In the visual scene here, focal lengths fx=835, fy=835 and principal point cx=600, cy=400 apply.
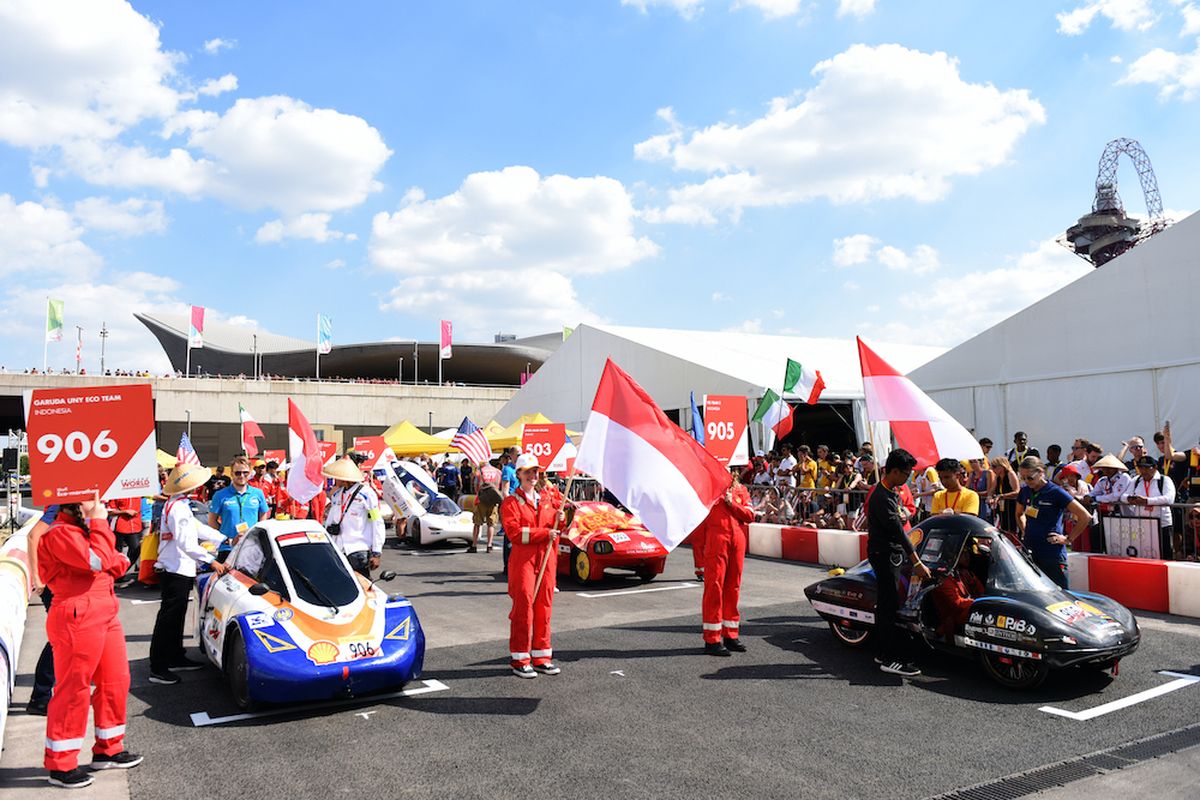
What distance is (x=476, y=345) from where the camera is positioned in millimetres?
77688

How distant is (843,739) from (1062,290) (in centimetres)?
1615

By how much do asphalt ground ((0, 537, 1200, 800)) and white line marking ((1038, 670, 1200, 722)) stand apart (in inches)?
3.1

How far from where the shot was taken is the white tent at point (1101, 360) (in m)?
16.1

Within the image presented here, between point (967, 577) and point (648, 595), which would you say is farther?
point (648, 595)

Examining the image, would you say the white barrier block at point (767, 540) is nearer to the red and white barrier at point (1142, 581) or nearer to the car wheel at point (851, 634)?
the red and white barrier at point (1142, 581)

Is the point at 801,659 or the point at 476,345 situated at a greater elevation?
the point at 476,345

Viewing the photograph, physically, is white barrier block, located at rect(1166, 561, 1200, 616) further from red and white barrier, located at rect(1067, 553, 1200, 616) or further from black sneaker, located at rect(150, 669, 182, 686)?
black sneaker, located at rect(150, 669, 182, 686)

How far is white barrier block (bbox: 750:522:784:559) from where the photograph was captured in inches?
617

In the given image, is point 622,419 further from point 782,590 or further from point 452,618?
point 782,590

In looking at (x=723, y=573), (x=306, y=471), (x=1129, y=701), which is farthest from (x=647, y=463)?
(x=306, y=471)

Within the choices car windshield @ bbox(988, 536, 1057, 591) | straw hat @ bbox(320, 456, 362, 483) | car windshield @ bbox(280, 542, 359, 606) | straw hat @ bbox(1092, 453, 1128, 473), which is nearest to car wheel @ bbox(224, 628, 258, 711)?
car windshield @ bbox(280, 542, 359, 606)

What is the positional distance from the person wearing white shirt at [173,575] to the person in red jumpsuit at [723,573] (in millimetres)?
4472

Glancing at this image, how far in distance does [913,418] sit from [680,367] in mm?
17527

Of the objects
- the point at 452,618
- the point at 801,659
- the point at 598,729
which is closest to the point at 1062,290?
the point at 801,659
